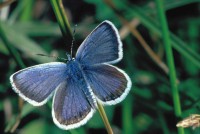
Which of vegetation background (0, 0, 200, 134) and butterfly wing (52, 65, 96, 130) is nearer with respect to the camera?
butterfly wing (52, 65, 96, 130)

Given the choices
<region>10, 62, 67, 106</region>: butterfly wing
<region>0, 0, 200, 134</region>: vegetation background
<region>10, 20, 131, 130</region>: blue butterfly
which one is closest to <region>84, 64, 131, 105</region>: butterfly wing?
<region>10, 20, 131, 130</region>: blue butterfly

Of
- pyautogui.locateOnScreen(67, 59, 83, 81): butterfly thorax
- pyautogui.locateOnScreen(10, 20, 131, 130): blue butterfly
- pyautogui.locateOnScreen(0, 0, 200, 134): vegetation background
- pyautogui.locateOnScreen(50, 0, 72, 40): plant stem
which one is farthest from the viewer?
pyautogui.locateOnScreen(0, 0, 200, 134): vegetation background

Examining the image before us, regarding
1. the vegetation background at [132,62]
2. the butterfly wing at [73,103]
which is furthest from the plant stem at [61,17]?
the vegetation background at [132,62]

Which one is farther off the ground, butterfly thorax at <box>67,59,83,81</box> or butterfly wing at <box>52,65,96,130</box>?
butterfly thorax at <box>67,59,83,81</box>

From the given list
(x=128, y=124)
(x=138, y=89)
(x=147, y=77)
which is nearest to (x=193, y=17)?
(x=147, y=77)

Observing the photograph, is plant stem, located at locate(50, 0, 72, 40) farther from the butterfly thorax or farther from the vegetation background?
the vegetation background

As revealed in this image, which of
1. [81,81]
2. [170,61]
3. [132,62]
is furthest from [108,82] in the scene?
[132,62]

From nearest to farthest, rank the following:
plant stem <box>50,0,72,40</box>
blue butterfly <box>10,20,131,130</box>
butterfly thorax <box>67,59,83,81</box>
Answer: plant stem <box>50,0,72,40</box> → blue butterfly <box>10,20,131,130</box> → butterfly thorax <box>67,59,83,81</box>

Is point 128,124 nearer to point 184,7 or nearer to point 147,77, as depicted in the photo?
point 147,77

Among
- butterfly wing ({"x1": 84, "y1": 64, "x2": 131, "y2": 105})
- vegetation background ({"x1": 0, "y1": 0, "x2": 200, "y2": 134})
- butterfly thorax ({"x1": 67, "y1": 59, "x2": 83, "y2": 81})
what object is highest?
butterfly thorax ({"x1": 67, "y1": 59, "x2": 83, "y2": 81})
